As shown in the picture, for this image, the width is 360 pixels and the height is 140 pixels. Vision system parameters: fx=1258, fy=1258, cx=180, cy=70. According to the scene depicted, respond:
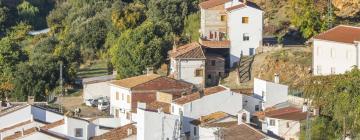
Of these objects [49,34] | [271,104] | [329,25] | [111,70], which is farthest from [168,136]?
[49,34]

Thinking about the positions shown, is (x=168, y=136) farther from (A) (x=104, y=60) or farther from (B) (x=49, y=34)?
(B) (x=49, y=34)

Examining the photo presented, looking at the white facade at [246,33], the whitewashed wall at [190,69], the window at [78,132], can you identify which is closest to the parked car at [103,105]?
the whitewashed wall at [190,69]

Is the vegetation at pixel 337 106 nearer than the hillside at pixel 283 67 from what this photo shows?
Yes

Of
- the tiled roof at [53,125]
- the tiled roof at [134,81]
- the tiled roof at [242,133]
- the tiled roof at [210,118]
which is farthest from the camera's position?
the tiled roof at [134,81]

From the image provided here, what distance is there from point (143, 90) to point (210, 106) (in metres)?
5.13

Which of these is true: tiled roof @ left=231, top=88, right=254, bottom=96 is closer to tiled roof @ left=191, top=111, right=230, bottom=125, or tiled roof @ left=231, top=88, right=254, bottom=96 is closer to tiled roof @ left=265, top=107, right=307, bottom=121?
tiled roof @ left=191, top=111, right=230, bottom=125

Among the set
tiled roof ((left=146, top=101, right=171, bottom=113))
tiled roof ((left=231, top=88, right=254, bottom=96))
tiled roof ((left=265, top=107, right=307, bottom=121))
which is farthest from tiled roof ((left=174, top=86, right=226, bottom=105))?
tiled roof ((left=265, top=107, right=307, bottom=121))

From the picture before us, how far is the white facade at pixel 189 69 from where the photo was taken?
51.5m

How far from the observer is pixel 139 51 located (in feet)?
181

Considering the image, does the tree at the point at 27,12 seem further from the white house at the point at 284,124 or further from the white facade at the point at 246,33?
the white house at the point at 284,124

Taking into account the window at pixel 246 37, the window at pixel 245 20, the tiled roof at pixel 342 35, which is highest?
the window at pixel 245 20

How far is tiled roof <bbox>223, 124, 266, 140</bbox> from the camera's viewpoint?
129 feet

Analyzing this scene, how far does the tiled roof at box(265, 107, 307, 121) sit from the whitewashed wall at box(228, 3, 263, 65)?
10434 millimetres

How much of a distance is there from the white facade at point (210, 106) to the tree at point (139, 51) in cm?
1061
